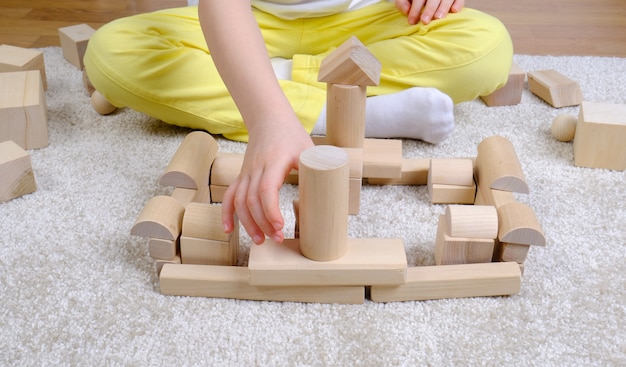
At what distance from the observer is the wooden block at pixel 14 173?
34.6 inches

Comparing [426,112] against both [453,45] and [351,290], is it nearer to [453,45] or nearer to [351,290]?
[453,45]

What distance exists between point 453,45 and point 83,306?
26.4 inches

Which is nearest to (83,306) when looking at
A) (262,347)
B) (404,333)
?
(262,347)

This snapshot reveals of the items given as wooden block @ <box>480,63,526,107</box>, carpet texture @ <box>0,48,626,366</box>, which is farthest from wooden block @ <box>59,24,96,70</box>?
wooden block @ <box>480,63,526,107</box>

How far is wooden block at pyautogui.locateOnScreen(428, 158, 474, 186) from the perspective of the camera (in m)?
0.88

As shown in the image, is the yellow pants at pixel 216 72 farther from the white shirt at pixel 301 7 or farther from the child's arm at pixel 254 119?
the child's arm at pixel 254 119

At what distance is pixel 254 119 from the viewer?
742mm

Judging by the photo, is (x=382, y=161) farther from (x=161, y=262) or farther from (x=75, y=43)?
(x=75, y=43)

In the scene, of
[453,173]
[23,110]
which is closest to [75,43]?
[23,110]

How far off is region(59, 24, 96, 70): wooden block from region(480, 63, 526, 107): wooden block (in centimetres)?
78

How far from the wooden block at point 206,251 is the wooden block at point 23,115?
0.43 meters

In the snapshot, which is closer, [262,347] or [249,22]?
[262,347]

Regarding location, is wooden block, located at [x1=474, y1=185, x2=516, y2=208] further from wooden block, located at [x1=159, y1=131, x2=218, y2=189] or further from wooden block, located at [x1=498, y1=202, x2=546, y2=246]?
wooden block, located at [x1=159, y1=131, x2=218, y2=189]

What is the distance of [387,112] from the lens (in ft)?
3.35
